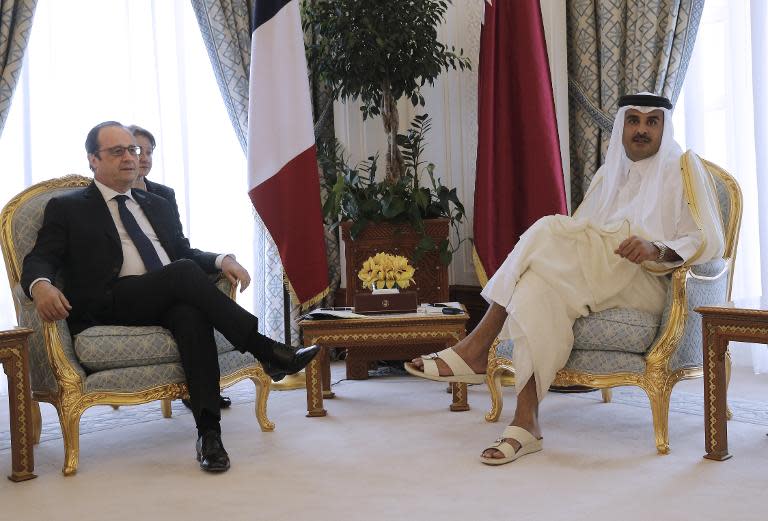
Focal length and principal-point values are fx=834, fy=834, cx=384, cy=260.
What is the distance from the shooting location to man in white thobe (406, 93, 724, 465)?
325cm

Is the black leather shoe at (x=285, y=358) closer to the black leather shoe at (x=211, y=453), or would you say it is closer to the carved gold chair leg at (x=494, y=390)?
the black leather shoe at (x=211, y=453)

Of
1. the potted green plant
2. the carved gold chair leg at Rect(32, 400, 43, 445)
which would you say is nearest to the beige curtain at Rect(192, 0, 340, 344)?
the potted green plant

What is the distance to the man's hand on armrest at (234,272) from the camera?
3.69 m

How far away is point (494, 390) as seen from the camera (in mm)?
3688

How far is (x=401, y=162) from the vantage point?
17.0ft

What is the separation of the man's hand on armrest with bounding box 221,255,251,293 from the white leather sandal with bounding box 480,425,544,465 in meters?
1.30

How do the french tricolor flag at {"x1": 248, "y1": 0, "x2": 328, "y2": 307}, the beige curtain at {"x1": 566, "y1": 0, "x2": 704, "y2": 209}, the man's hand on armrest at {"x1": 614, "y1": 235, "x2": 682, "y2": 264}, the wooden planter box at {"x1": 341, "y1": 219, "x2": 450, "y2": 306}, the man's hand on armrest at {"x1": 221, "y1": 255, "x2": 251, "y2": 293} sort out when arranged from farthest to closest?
the wooden planter box at {"x1": 341, "y1": 219, "x2": 450, "y2": 306}
the french tricolor flag at {"x1": 248, "y1": 0, "x2": 328, "y2": 307}
the beige curtain at {"x1": 566, "y1": 0, "x2": 704, "y2": 209}
the man's hand on armrest at {"x1": 221, "y1": 255, "x2": 251, "y2": 293}
the man's hand on armrest at {"x1": 614, "y1": 235, "x2": 682, "y2": 264}

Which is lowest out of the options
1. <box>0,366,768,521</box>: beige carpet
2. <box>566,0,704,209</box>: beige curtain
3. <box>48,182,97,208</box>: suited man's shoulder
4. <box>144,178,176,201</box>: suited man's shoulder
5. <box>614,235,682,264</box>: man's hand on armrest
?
<box>0,366,768,521</box>: beige carpet

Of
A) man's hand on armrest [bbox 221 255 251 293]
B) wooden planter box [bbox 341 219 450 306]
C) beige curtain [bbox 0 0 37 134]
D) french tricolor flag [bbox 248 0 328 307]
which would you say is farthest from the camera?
wooden planter box [bbox 341 219 450 306]

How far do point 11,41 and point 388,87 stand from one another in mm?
2116

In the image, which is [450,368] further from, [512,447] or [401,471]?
[401,471]

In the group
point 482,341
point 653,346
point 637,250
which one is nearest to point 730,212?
point 637,250

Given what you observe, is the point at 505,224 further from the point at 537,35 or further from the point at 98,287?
the point at 98,287

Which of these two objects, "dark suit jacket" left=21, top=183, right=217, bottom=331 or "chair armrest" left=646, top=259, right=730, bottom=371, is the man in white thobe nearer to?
"chair armrest" left=646, top=259, right=730, bottom=371
